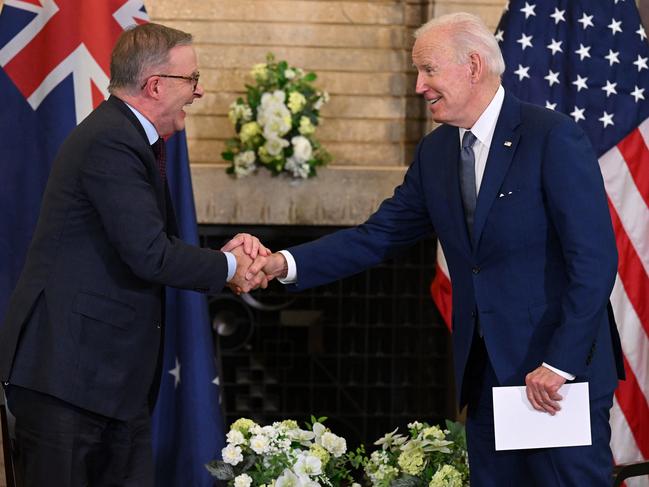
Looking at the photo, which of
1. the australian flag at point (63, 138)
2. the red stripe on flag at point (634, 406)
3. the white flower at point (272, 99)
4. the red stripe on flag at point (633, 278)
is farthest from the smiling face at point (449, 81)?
the white flower at point (272, 99)

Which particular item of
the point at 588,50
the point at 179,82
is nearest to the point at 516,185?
the point at 179,82

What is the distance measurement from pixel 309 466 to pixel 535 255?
103 centimetres

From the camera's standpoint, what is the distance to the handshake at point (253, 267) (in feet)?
11.4

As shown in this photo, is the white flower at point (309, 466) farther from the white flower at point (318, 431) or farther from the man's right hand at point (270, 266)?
the man's right hand at point (270, 266)

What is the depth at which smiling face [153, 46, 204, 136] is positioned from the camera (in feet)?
10.3

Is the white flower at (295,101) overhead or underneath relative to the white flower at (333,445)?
overhead

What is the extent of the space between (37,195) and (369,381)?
81.7 inches

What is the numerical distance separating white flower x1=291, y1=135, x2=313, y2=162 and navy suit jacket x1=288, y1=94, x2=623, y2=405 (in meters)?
1.96

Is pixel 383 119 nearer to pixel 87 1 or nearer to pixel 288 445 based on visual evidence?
pixel 87 1

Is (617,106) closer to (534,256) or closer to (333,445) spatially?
(534,256)

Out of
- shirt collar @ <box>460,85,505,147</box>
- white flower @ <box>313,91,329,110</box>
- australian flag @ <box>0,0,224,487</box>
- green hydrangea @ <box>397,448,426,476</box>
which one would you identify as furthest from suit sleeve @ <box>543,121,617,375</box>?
white flower @ <box>313,91,329,110</box>

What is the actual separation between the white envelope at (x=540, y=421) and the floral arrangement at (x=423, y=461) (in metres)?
0.59

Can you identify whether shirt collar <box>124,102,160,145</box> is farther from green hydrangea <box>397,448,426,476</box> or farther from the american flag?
the american flag

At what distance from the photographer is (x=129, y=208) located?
9.57 feet
